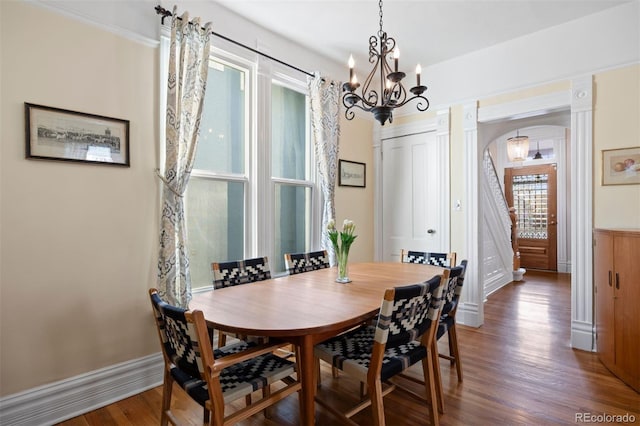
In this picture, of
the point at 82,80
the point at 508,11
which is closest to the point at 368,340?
the point at 82,80

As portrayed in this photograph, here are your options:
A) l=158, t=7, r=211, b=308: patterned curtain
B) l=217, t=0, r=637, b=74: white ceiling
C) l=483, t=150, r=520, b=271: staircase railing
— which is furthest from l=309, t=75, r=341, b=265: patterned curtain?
l=483, t=150, r=520, b=271: staircase railing

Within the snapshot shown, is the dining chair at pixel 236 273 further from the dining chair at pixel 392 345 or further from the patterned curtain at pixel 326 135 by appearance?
the patterned curtain at pixel 326 135

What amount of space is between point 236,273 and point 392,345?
1.29 metres

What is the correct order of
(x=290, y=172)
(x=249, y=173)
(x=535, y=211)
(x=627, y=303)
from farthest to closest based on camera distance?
(x=535, y=211)
(x=290, y=172)
(x=249, y=173)
(x=627, y=303)

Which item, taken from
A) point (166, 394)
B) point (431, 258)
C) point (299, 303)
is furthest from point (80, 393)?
point (431, 258)

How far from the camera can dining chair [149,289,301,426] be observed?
4.52 ft

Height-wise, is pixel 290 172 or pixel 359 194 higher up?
pixel 290 172

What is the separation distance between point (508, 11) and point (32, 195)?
4014 mm

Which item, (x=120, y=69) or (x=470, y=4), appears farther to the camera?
(x=470, y=4)

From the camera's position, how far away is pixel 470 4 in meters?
2.91

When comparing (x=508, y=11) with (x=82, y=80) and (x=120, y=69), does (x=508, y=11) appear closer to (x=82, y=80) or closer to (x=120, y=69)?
(x=120, y=69)

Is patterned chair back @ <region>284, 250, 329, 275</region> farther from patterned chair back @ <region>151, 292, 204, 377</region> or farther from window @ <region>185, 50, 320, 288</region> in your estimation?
patterned chair back @ <region>151, 292, 204, 377</region>

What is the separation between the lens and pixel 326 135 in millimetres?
3820

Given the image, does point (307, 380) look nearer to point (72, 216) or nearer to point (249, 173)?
point (72, 216)
